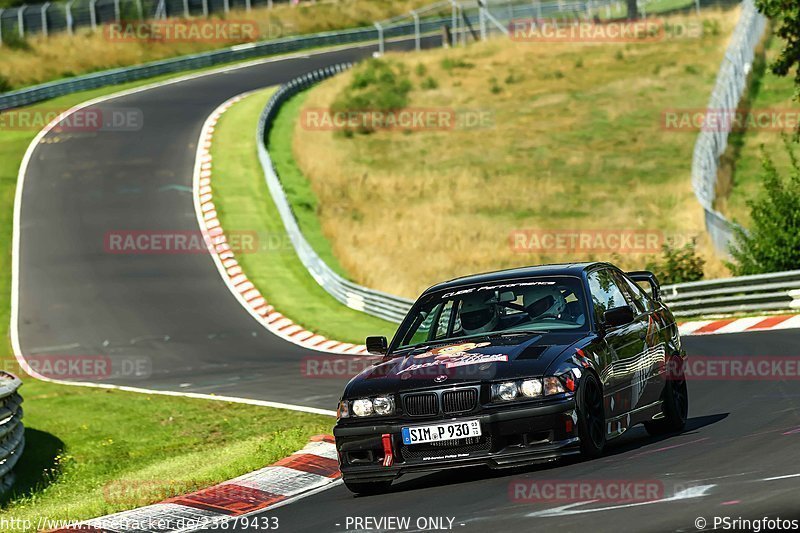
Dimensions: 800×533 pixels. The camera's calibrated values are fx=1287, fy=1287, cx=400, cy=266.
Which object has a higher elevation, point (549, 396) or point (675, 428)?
point (549, 396)

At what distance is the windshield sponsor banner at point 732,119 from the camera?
40.7m

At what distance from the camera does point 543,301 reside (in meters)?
10.2

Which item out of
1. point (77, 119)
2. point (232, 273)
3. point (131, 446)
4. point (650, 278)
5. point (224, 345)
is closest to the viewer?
point (650, 278)

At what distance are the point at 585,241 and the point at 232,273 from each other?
10019 millimetres

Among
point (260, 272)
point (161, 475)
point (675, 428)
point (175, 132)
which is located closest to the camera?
point (675, 428)

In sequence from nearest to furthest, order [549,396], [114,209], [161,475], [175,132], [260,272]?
[549,396] → [161,475] → [260,272] → [114,209] → [175,132]

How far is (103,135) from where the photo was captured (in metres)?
46.7

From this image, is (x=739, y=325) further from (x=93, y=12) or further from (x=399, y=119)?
(x=93, y=12)

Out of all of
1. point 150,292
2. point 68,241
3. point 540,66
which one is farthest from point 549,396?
point 540,66

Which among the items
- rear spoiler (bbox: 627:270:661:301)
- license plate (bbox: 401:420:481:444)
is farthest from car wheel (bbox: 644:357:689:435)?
license plate (bbox: 401:420:481:444)

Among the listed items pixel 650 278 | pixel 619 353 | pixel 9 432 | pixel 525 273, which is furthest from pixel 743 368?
pixel 9 432

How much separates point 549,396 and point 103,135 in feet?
131

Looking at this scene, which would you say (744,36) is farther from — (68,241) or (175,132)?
(68,241)

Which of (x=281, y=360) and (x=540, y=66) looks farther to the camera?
(x=540, y=66)
